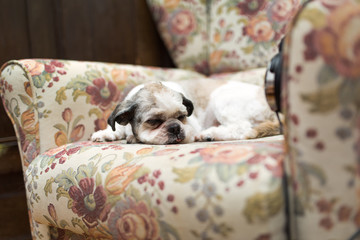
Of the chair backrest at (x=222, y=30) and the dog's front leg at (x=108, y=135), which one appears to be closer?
the dog's front leg at (x=108, y=135)

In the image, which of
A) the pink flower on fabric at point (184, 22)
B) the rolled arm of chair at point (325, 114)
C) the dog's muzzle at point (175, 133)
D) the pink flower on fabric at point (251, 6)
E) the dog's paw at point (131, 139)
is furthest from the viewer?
the pink flower on fabric at point (184, 22)

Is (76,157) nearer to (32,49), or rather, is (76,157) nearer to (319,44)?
(319,44)

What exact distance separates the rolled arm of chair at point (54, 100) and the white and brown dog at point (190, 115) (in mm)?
116

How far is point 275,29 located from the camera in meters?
2.27

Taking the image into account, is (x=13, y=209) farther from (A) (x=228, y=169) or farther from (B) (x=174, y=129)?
(A) (x=228, y=169)

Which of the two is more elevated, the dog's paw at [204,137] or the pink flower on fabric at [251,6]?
the pink flower on fabric at [251,6]

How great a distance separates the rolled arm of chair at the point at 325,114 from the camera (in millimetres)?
796

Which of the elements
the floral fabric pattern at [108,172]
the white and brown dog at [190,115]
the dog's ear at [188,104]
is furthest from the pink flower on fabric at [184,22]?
the dog's ear at [188,104]

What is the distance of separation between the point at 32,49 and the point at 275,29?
1.54m

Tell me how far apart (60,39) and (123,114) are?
43.3 inches

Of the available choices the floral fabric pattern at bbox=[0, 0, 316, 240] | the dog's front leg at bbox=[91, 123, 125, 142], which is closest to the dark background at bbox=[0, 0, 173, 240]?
the floral fabric pattern at bbox=[0, 0, 316, 240]

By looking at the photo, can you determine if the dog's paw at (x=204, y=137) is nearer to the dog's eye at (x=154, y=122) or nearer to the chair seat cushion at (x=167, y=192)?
the dog's eye at (x=154, y=122)

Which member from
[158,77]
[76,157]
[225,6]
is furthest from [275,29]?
[76,157]

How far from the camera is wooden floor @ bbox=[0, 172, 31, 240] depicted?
7.21ft
